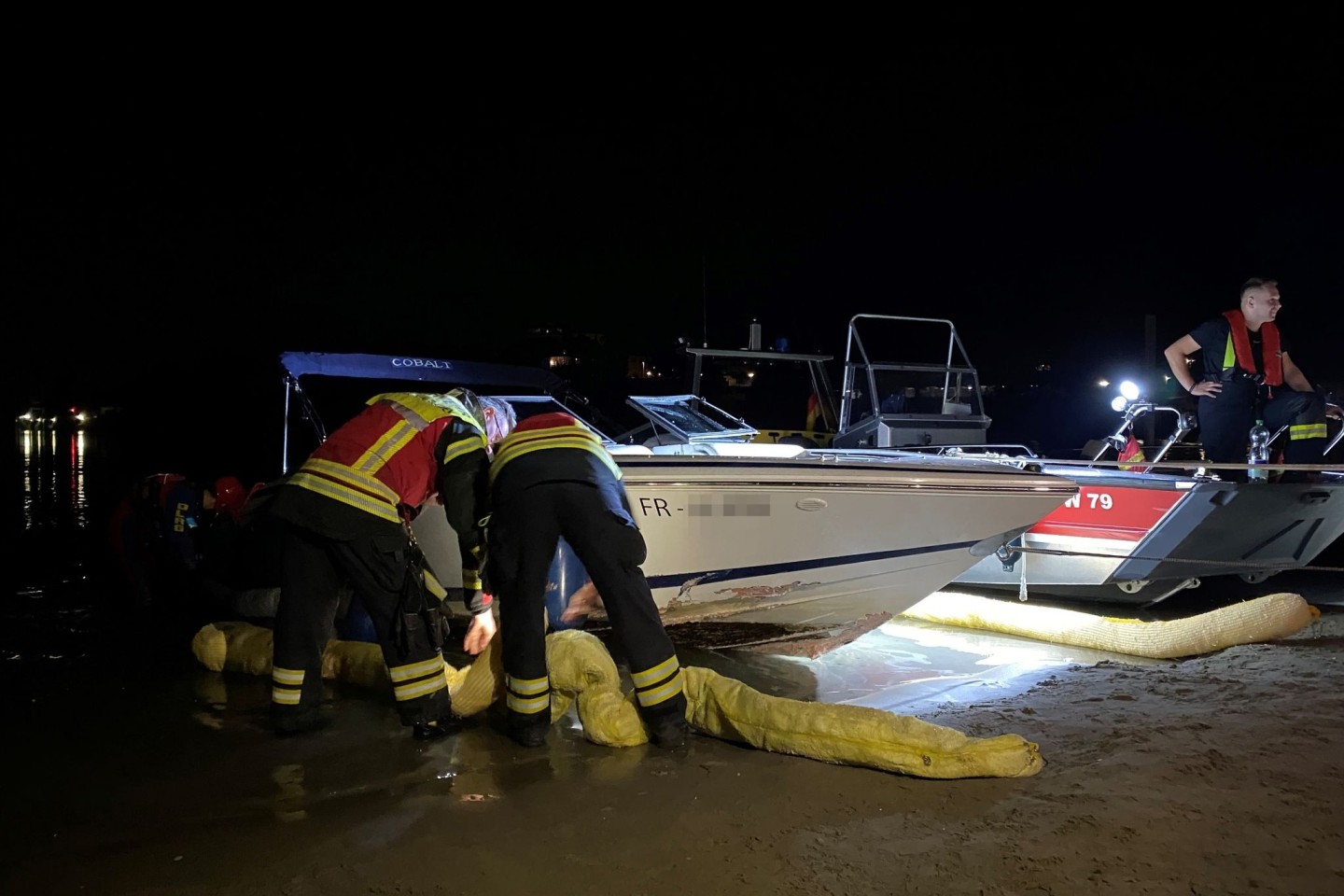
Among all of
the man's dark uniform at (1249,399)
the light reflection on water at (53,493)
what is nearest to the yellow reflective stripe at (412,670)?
the man's dark uniform at (1249,399)

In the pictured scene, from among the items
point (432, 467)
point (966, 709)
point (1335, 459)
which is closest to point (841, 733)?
point (966, 709)

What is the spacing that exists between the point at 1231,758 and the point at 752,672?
7.94ft

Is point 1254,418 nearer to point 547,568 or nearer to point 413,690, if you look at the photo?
point 547,568

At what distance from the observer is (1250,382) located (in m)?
5.83

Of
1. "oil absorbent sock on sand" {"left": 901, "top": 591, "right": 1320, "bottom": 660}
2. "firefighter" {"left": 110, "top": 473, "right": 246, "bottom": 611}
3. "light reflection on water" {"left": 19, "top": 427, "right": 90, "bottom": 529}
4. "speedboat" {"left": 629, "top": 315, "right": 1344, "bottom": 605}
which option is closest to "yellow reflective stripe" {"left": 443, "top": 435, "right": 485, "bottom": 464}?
"speedboat" {"left": 629, "top": 315, "right": 1344, "bottom": 605}

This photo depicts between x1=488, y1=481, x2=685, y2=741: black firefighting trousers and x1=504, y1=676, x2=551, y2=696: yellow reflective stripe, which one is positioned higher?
x1=488, y1=481, x2=685, y2=741: black firefighting trousers

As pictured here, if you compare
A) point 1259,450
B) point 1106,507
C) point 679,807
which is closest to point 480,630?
point 679,807

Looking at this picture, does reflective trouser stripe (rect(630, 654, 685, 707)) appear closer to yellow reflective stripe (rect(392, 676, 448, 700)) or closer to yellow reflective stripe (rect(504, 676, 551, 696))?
yellow reflective stripe (rect(504, 676, 551, 696))

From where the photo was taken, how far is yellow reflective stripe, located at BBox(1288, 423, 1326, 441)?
580 centimetres

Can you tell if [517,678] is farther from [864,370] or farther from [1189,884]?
[864,370]

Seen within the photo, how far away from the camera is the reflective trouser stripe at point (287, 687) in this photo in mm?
3699

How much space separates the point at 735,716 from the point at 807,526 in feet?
4.59

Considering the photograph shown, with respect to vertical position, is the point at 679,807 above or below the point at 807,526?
below

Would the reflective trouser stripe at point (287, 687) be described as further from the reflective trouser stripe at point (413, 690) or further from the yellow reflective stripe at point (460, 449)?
the yellow reflective stripe at point (460, 449)
